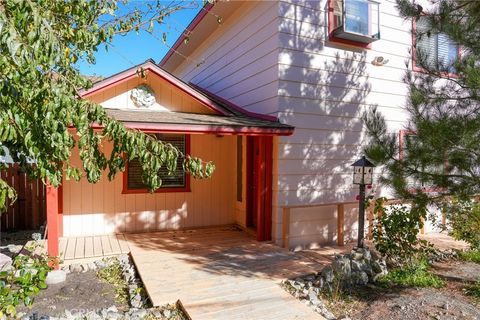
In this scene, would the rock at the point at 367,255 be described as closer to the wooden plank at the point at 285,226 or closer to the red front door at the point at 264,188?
the wooden plank at the point at 285,226

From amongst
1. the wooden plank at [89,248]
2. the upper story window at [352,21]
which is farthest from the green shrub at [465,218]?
the wooden plank at [89,248]

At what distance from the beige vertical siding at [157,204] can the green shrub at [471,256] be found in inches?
183

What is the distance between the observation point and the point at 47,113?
188 cm

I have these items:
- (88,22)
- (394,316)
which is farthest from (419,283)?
(88,22)

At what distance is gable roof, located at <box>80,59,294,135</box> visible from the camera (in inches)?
206

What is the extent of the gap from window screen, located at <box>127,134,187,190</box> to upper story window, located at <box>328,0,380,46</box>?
3.88 m

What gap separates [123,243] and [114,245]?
195mm

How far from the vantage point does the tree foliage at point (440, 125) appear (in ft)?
12.6

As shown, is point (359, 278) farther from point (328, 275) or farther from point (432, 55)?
point (432, 55)

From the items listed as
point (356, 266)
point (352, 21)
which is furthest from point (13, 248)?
point (352, 21)

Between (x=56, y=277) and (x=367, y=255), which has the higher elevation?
(x=367, y=255)

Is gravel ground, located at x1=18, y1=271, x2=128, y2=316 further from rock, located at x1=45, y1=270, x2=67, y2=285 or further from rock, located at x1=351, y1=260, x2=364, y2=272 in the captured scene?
rock, located at x1=351, y1=260, x2=364, y2=272

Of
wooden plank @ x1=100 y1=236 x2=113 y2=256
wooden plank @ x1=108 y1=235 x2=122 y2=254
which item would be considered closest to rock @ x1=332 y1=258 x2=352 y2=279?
wooden plank @ x1=108 y1=235 x2=122 y2=254

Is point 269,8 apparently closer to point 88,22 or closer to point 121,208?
point 88,22
